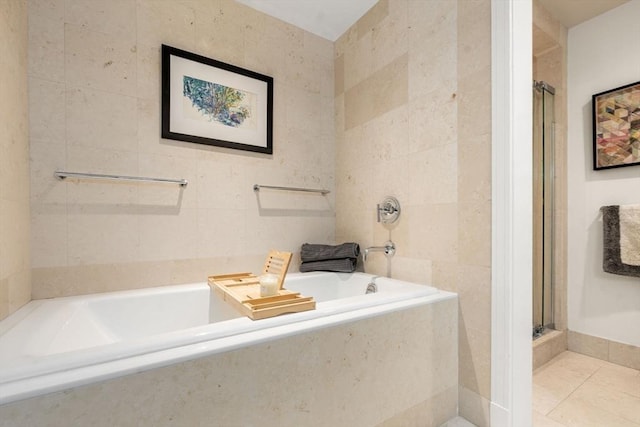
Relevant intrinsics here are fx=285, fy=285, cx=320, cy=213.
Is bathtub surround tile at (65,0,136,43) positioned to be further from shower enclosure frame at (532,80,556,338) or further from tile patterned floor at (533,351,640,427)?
tile patterned floor at (533,351,640,427)

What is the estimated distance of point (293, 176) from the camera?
6.95 feet

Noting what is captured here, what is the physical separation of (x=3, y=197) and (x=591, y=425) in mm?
2655

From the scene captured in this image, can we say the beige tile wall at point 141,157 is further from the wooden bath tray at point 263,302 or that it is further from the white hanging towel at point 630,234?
the white hanging towel at point 630,234

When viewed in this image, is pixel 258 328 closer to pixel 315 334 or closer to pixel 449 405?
pixel 315 334

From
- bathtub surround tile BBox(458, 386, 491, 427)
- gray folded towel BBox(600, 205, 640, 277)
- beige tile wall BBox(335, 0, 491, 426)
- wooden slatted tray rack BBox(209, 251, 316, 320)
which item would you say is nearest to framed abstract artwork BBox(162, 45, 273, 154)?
beige tile wall BBox(335, 0, 491, 426)

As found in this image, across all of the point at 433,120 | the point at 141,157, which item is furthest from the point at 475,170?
the point at 141,157

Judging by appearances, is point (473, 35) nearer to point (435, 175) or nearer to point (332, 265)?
point (435, 175)

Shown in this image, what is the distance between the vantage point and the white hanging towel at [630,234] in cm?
177

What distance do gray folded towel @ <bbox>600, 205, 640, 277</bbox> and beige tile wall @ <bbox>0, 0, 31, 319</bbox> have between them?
3.16 metres

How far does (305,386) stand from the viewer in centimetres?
94

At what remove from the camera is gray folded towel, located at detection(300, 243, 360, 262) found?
198 cm

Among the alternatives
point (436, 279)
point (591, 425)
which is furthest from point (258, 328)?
point (591, 425)

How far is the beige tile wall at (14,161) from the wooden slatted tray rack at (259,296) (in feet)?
2.51

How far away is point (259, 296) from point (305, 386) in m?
0.39
